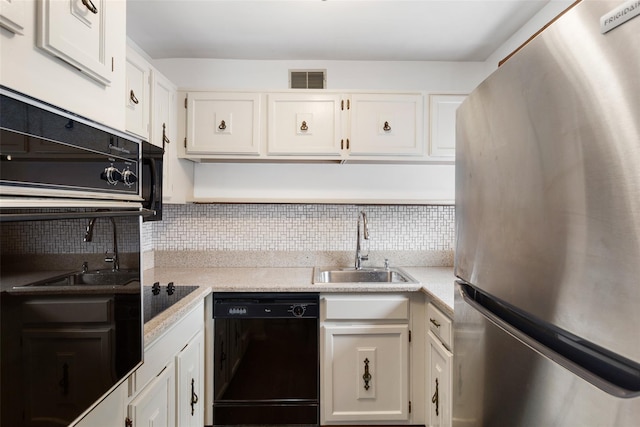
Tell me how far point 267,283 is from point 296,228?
0.63m

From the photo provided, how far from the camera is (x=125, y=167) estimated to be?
0.85m

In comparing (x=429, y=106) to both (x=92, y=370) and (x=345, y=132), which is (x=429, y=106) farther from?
(x=92, y=370)

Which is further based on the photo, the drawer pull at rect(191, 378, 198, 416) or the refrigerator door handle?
the drawer pull at rect(191, 378, 198, 416)

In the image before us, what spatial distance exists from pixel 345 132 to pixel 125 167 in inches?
62.2

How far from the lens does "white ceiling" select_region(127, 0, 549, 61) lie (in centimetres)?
188

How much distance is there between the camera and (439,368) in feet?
5.61

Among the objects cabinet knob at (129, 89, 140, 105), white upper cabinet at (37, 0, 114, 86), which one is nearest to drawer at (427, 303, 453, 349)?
white upper cabinet at (37, 0, 114, 86)

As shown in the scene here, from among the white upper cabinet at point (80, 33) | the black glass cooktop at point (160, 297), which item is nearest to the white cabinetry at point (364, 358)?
the black glass cooktop at point (160, 297)

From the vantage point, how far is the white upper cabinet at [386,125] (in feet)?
7.27

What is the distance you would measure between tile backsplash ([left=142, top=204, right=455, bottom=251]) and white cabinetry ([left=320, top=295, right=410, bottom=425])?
0.64 meters

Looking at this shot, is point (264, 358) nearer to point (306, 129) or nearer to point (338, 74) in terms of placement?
point (306, 129)

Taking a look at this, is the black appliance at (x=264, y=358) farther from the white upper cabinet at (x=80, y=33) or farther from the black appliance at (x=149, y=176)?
the white upper cabinet at (x=80, y=33)

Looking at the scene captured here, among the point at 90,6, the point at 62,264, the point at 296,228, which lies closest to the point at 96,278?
the point at 62,264

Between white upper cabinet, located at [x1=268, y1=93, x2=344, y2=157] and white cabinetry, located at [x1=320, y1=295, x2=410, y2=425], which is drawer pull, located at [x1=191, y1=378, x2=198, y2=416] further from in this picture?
white upper cabinet, located at [x1=268, y1=93, x2=344, y2=157]
